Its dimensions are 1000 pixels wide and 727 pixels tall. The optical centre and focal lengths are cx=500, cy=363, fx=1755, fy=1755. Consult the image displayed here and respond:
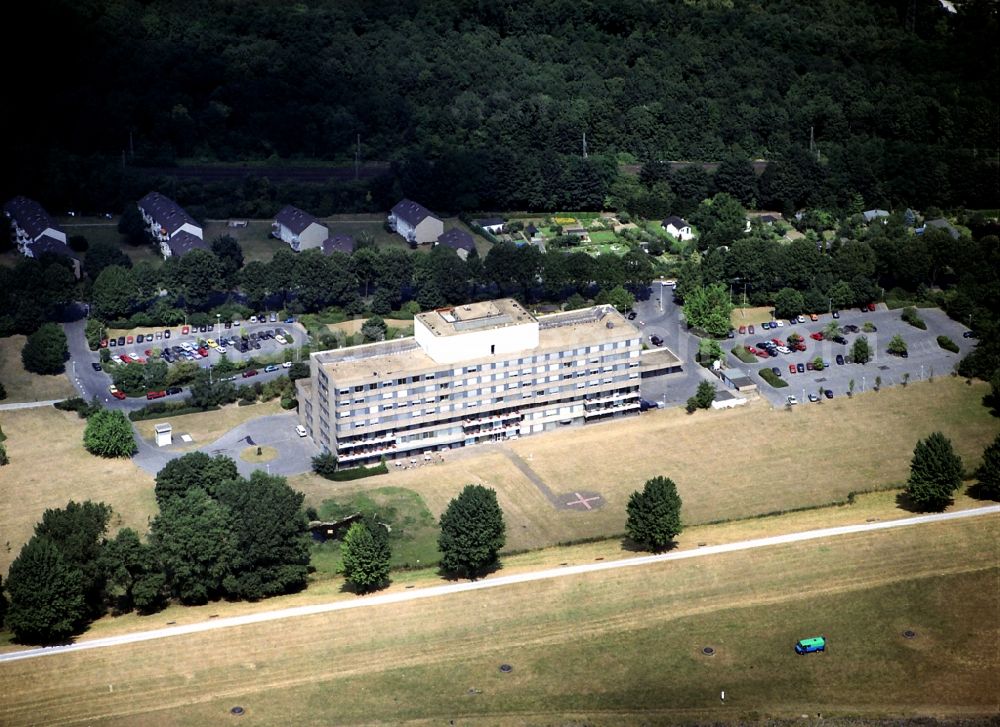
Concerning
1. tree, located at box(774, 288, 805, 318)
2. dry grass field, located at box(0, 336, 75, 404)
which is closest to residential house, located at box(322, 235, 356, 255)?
dry grass field, located at box(0, 336, 75, 404)

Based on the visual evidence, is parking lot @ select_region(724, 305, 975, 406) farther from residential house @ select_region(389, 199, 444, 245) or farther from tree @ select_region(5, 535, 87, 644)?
tree @ select_region(5, 535, 87, 644)

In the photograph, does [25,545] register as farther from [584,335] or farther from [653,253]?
[653,253]

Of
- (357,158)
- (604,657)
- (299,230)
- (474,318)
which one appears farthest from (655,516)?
(357,158)

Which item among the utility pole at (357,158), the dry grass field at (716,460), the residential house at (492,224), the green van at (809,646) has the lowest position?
the green van at (809,646)

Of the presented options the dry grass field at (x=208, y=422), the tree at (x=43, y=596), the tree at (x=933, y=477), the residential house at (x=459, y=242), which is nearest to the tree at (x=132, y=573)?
the tree at (x=43, y=596)

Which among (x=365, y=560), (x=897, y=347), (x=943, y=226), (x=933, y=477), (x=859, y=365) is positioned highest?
(x=943, y=226)

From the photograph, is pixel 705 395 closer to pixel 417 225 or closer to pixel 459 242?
pixel 459 242

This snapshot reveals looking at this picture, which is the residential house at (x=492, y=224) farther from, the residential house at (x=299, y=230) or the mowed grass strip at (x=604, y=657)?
the mowed grass strip at (x=604, y=657)
